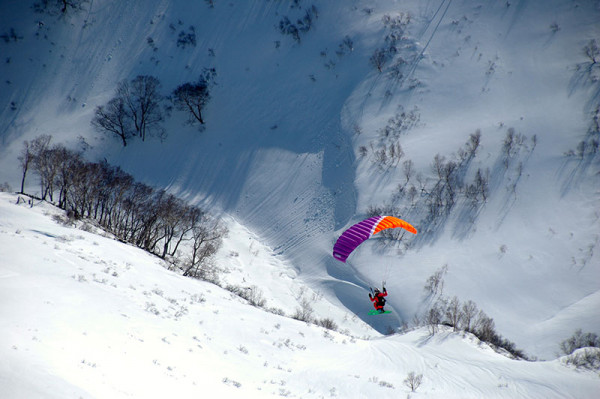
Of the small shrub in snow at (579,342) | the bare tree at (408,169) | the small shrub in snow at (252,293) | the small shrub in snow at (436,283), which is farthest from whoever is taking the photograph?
the bare tree at (408,169)

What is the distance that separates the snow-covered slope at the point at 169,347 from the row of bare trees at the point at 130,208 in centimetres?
993

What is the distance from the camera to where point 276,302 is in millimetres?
31000

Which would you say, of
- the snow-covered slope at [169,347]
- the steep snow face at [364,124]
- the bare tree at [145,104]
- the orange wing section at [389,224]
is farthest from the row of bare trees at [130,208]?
the orange wing section at [389,224]

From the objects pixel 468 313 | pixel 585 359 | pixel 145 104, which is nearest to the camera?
pixel 585 359

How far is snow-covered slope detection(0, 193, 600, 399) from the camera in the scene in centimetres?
1008

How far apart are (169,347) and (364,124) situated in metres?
31.1

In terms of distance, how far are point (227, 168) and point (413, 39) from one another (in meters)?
25.7

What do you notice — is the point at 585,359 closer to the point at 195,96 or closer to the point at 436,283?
the point at 436,283

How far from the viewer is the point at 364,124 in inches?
1532

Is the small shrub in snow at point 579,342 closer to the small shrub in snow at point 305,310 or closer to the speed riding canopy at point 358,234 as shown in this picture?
the speed riding canopy at point 358,234

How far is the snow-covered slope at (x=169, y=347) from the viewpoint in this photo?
10.1 m

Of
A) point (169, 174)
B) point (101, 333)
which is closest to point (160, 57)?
point (169, 174)

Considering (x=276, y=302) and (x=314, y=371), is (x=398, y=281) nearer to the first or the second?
(x=276, y=302)

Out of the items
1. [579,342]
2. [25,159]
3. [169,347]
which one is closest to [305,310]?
[169,347]
